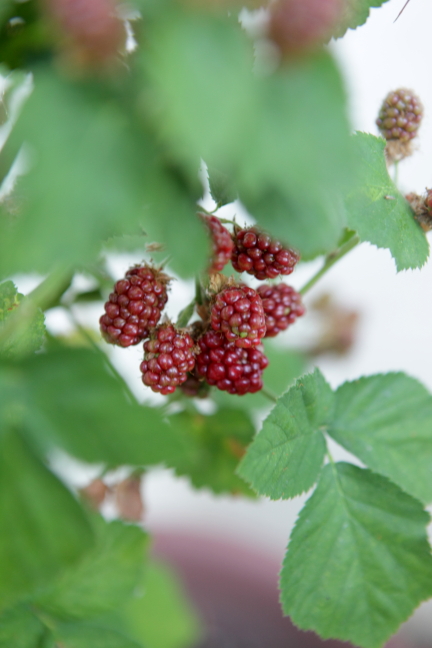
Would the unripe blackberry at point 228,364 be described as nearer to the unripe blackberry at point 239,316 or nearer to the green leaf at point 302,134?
the unripe blackberry at point 239,316

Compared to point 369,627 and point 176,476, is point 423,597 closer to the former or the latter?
point 369,627

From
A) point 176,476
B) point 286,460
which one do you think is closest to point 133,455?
point 286,460

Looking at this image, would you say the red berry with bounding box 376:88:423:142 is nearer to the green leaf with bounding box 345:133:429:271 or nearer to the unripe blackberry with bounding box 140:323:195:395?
the green leaf with bounding box 345:133:429:271

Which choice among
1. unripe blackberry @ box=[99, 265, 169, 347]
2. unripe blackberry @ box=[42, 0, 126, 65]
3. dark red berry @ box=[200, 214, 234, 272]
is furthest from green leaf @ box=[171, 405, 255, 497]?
unripe blackberry @ box=[42, 0, 126, 65]

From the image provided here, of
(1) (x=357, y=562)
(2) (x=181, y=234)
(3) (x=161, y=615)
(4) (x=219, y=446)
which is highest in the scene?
(2) (x=181, y=234)

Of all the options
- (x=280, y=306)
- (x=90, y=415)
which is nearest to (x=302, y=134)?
(x=90, y=415)

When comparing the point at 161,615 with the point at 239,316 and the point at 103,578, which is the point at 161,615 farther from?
the point at 239,316
